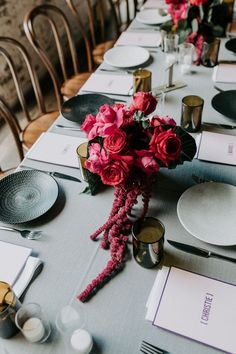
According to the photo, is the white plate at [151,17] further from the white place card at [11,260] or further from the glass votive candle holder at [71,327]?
the glass votive candle holder at [71,327]

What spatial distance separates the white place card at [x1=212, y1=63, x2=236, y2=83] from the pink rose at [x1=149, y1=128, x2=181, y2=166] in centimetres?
81

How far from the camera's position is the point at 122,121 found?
2.83 feet

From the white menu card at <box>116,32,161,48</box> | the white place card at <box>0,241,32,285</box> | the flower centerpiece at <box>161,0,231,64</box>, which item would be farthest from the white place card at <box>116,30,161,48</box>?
the white place card at <box>0,241,32,285</box>

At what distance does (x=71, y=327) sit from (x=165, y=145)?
0.45m

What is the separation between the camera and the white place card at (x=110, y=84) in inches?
59.2

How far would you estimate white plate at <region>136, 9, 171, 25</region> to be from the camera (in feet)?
6.73

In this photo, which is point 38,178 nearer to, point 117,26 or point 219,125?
point 219,125

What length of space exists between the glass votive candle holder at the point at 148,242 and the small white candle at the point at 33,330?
10.4 inches

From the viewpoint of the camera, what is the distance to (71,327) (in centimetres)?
71

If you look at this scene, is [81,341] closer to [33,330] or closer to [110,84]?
[33,330]

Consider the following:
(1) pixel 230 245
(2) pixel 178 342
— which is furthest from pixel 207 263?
(2) pixel 178 342

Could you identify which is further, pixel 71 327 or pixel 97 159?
pixel 97 159

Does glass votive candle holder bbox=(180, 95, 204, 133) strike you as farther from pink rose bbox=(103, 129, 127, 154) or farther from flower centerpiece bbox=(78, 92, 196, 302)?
pink rose bbox=(103, 129, 127, 154)

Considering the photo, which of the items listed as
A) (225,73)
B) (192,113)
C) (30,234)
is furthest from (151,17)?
(30,234)
